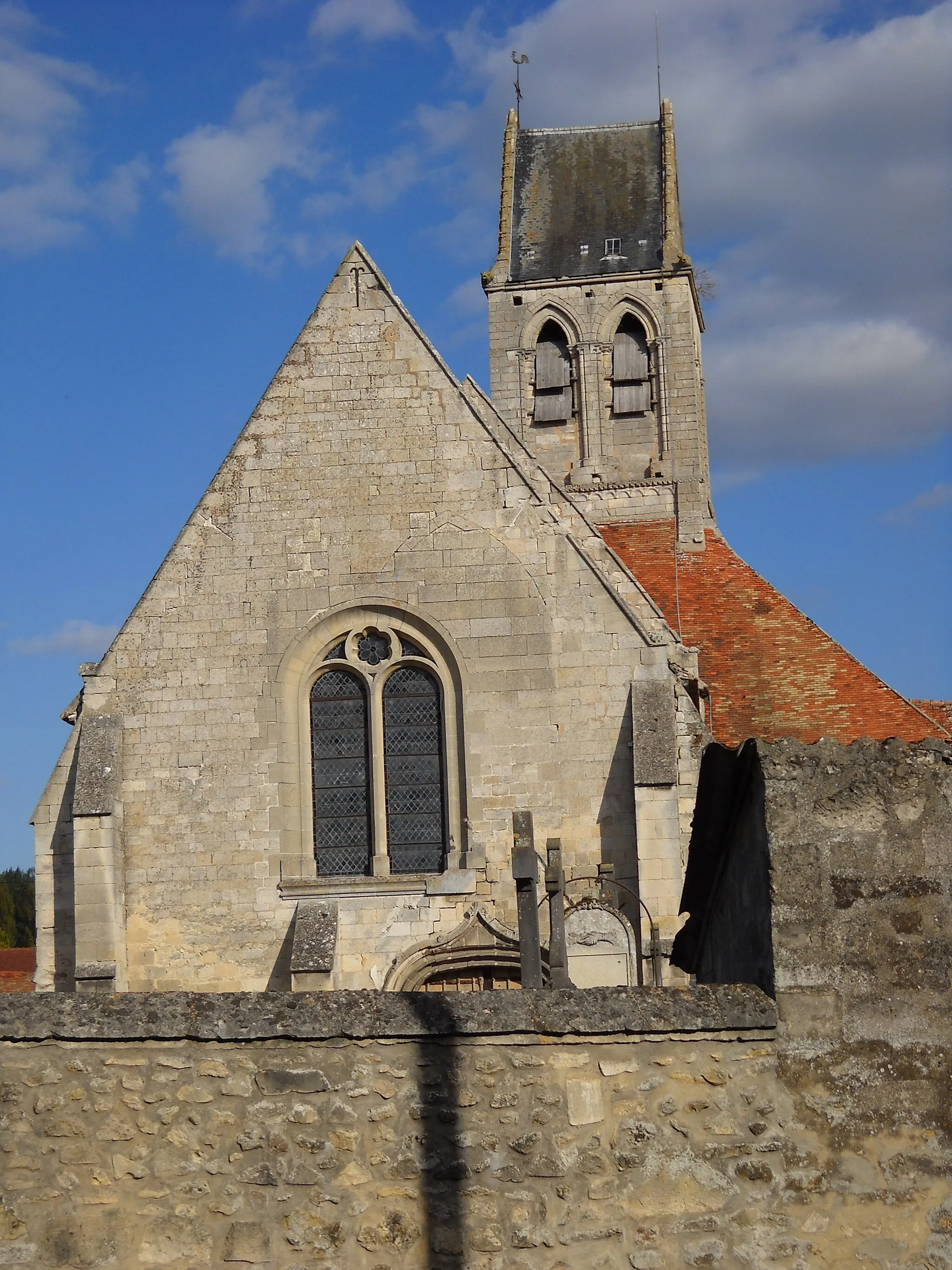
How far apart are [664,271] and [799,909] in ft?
69.4

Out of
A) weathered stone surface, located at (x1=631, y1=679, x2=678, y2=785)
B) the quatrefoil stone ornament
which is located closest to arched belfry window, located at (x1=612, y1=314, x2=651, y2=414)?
the quatrefoil stone ornament

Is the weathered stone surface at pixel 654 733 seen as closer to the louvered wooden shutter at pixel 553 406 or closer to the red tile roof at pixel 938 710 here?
the red tile roof at pixel 938 710

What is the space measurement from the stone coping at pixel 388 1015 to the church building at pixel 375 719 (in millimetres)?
9301

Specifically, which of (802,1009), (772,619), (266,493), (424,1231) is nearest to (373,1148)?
(424,1231)

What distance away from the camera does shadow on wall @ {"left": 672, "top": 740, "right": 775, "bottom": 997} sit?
5.71m

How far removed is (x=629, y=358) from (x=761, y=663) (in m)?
8.34

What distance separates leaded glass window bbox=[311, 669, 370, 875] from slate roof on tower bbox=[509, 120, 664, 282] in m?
11.4

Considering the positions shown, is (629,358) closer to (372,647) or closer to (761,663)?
(761,663)

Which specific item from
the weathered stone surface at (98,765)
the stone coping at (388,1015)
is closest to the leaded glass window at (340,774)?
the weathered stone surface at (98,765)

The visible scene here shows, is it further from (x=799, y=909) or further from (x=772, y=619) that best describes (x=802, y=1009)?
(x=772, y=619)

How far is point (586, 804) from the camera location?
50.3 ft

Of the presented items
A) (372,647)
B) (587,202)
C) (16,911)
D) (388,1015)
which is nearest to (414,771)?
(372,647)

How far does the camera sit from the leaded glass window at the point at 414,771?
630 inches

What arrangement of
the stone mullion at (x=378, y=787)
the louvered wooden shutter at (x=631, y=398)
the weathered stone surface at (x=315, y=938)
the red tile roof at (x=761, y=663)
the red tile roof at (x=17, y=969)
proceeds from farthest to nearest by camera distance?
the louvered wooden shutter at (x=631, y=398) < the red tile roof at (x=17, y=969) < the red tile roof at (x=761, y=663) < the stone mullion at (x=378, y=787) < the weathered stone surface at (x=315, y=938)
